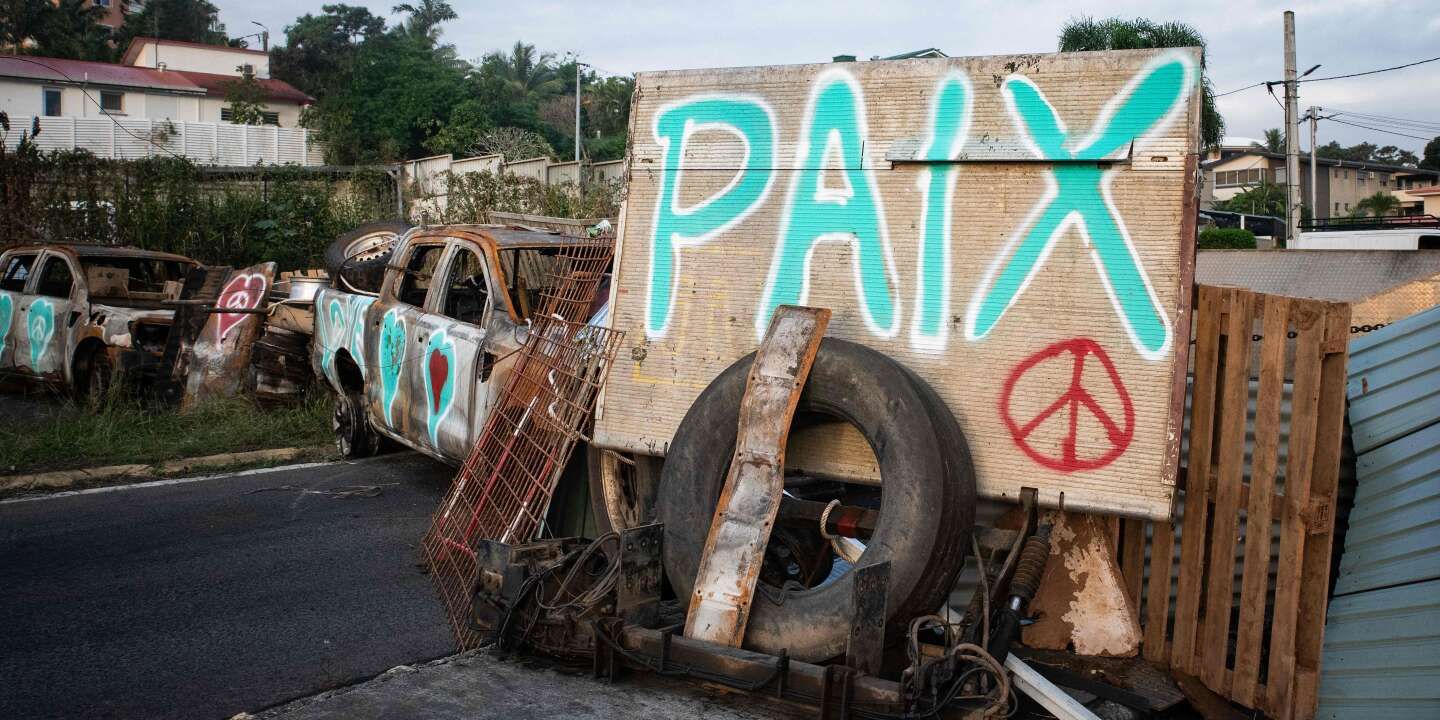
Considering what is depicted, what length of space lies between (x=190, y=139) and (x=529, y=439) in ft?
136

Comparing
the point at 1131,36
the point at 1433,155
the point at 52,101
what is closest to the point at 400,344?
the point at 1131,36

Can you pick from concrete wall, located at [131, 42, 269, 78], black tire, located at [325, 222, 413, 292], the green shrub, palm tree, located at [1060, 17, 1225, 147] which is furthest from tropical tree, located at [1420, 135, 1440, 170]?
black tire, located at [325, 222, 413, 292]

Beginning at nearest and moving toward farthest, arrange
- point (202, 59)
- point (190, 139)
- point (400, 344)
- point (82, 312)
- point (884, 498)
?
1. point (884, 498)
2. point (400, 344)
3. point (82, 312)
4. point (190, 139)
5. point (202, 59)

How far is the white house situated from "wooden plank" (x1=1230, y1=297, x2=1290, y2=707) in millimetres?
33491

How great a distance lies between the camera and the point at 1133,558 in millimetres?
4203

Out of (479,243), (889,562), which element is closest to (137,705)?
(889,562)

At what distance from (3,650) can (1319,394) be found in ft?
16.2

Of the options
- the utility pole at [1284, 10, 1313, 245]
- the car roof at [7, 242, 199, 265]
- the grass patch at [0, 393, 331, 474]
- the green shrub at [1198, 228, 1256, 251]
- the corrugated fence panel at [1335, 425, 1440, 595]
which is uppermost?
the utility pole at [1284, 10, 1313, 245]

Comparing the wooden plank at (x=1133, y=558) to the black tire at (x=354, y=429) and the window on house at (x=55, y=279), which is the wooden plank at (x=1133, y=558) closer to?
the black tire at (x=354, y=429)

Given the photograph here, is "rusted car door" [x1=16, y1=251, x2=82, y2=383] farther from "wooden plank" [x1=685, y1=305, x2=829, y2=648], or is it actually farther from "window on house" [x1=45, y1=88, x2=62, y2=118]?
"window on house" [x1=45, y1=88, x2=62, y2=118]

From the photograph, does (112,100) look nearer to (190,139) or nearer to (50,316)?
(190,139)

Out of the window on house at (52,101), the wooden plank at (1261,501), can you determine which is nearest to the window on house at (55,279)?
the wooden plank at (1261,501)

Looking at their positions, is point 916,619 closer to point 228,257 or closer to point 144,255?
point 144,255

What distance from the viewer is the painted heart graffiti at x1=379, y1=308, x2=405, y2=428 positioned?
7.42 metres
